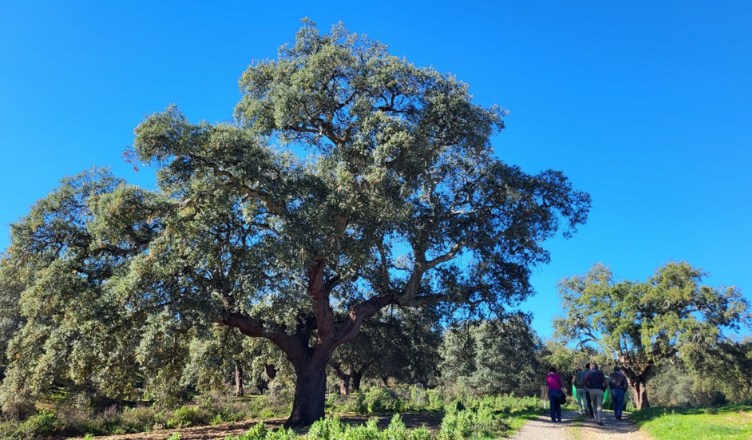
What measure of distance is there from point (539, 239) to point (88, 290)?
14993 mm

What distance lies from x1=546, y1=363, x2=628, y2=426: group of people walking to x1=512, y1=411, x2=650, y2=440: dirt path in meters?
0.40

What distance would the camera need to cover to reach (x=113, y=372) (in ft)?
42.2

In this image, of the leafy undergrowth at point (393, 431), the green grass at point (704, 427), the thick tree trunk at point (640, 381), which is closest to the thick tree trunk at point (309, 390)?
the leafy undergrowth at point (393, 431)

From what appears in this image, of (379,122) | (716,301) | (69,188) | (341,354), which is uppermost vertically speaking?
(379,122)

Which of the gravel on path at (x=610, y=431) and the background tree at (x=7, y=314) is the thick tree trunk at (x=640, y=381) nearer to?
the gravel on path at (x=610, y=431)

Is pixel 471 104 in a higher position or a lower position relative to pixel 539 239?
higher

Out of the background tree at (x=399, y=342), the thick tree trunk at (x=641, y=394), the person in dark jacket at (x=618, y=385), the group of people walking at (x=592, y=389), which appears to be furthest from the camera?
the thick tree trunk at (x=641, y=394)

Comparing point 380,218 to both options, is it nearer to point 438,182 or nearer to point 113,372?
point 438,182

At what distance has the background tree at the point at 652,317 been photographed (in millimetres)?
28484

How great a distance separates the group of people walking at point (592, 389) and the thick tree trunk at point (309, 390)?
783 centimetres

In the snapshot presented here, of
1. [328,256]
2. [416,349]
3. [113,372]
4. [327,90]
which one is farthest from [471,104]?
[113,372]

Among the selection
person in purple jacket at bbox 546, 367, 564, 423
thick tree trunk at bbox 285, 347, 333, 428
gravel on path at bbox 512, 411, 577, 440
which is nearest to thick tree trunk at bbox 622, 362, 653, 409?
person in purple jacket at bbox 546, 367, 564, 423

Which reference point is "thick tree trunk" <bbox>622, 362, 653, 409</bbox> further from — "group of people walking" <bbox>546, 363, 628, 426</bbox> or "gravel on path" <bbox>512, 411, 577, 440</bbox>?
"gravel on path" <bbox>512, 411, 577, 440</bbox>

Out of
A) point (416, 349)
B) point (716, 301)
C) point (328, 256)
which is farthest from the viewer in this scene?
point (716, 301)
